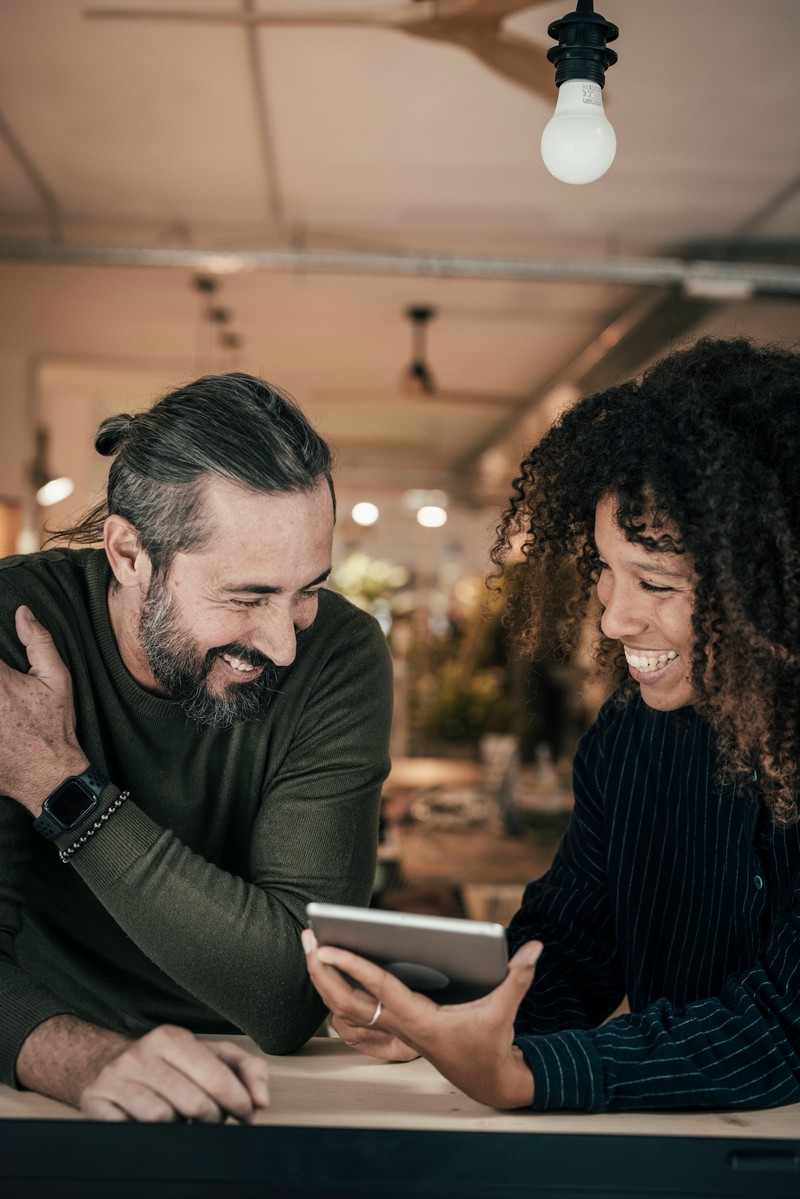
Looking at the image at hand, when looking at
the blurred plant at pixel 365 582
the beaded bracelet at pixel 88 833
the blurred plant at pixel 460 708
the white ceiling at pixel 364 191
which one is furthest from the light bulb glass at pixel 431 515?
the beaded bracelet at pixel 88 833

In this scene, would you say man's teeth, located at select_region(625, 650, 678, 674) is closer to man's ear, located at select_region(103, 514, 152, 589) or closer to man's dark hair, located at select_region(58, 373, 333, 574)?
man's dark hair, located at select_region(58, 373, 333, 574)

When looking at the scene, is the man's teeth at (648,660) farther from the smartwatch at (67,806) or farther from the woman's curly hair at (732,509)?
the smartwatch at (67,806)

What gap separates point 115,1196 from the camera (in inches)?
33.4

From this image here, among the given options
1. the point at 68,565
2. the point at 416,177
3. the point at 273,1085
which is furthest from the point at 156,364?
the point at 273,1085

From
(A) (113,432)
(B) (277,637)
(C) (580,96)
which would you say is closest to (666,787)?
(B) (277,637)

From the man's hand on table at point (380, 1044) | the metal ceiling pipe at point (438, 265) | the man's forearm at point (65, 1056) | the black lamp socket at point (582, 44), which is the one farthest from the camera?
the metal ceiling pipe at point (438, 265)

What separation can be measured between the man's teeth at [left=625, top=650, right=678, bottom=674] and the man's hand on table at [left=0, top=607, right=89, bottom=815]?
677 millimetres

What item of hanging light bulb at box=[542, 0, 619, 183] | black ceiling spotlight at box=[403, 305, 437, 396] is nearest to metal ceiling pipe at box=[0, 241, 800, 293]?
black ceiling spotlight at box=[403, 305, 437, 396]

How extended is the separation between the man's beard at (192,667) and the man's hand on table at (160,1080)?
470 millimetres

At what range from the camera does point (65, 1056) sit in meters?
1.09

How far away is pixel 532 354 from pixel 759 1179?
6.74 meters

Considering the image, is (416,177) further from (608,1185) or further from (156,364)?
(608,1185)

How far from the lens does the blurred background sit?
3.41m

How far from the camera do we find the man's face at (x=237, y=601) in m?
1.38
